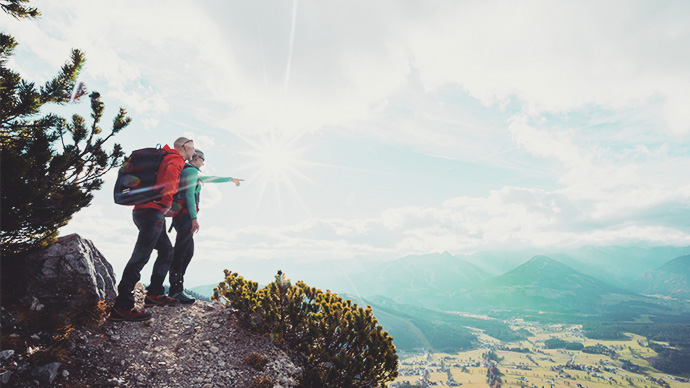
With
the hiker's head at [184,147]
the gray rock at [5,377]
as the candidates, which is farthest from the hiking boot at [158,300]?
the hiker's head at [184,147]

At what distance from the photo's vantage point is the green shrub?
6.98m

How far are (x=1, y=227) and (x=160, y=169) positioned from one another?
113 inches

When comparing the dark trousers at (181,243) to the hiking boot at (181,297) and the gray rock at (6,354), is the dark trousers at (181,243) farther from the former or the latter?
the gray rock at (6,354)

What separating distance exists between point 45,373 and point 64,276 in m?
2.15

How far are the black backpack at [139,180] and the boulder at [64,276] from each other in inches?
74.6

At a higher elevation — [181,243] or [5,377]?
[181,243]

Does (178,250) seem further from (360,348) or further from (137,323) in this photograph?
(360,348)

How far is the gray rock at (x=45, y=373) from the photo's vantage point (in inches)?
196

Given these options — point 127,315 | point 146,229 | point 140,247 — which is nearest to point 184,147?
point 146,229

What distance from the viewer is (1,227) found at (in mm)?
5691

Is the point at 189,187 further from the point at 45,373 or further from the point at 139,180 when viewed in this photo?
the point at 45,373

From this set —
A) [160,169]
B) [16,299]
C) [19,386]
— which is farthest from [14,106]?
[19,386]

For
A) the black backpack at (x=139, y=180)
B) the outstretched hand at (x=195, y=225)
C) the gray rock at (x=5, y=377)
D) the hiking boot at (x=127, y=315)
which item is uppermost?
the black backpack at (x=139, y=180)

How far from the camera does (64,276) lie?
6480 millimetres
